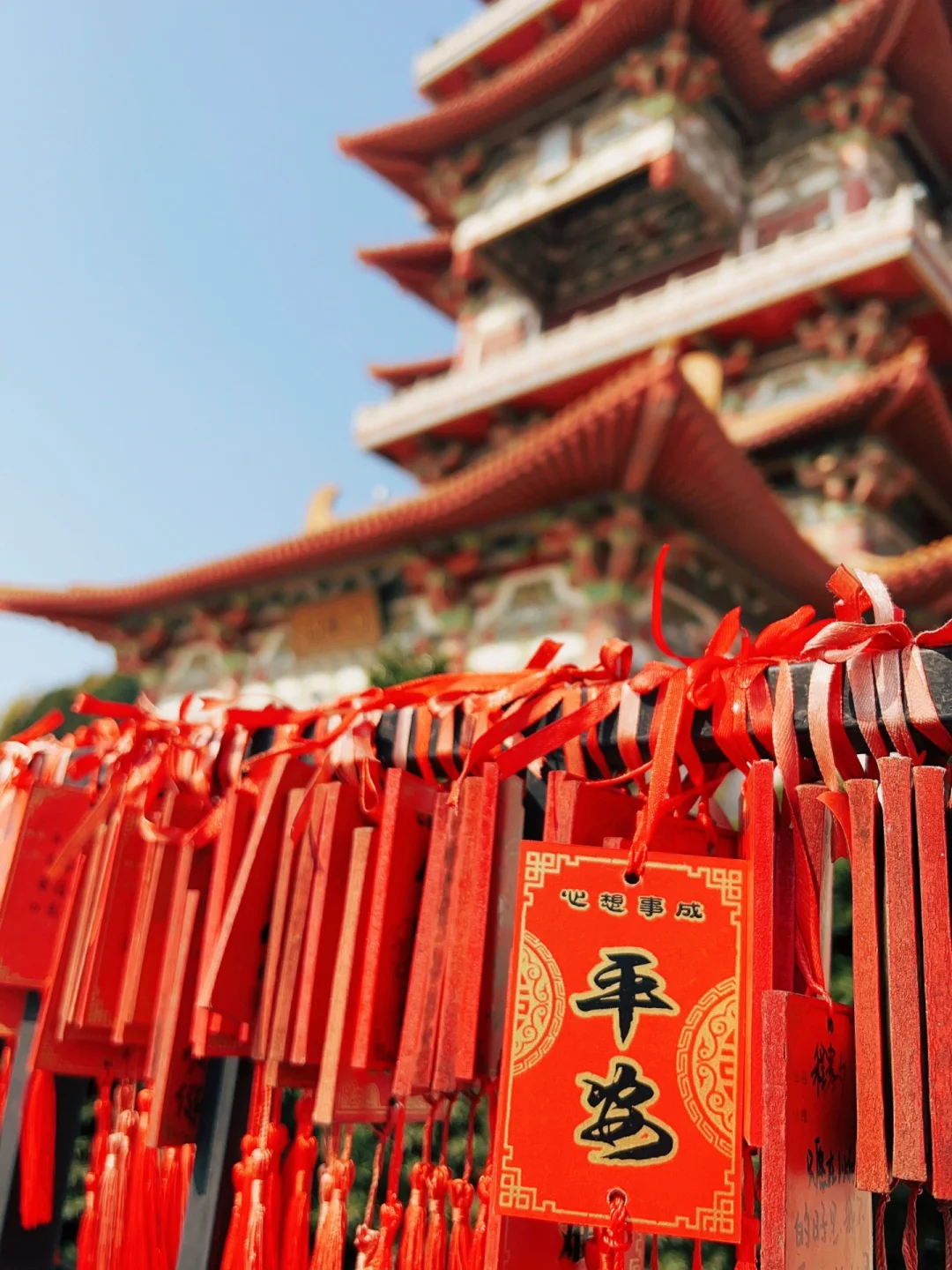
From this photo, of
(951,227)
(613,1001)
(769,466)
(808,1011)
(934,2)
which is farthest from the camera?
(951,227)

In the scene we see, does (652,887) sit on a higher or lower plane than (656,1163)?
higher

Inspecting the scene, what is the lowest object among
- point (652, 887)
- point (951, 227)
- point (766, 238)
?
point (652, 887)

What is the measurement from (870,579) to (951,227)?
1137cm

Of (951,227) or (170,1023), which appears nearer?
(170,1023)

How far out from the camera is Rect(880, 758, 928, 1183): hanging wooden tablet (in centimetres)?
69

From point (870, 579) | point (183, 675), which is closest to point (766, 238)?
point (183, 675)

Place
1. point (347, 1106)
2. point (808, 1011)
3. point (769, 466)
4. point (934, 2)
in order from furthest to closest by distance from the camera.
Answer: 1. point (934, 2)
2. point (769, 466)
3. point (347, 1106)
4. point (808, 1011)

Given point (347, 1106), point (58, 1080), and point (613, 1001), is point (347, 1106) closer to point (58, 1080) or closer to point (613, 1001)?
point (613, 1001)

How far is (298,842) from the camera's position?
114cm

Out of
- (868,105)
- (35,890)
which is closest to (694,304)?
(868,105)

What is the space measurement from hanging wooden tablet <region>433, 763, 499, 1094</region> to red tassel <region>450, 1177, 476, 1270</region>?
17 cm

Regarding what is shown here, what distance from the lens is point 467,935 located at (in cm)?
95

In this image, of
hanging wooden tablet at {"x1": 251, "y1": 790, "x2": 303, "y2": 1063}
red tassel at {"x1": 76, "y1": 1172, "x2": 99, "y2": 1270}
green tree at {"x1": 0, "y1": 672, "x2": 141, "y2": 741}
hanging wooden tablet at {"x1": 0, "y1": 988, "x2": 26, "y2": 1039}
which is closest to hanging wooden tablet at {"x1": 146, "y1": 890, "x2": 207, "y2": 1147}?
hanging wooden tablet at {"x1": 251, "y1": 790, "x2": 303, "y2": 1063}

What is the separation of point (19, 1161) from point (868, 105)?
1041 centimetres
